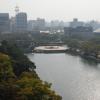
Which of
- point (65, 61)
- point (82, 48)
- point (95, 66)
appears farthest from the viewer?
point (82, 48)

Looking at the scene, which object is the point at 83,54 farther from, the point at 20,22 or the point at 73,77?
the point at 20,22

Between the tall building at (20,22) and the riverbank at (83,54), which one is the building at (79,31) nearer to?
the tall building at (20,22)

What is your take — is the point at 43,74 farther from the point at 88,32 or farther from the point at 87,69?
the point at 88,32

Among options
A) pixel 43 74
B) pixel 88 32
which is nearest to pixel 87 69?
pixel 43 74

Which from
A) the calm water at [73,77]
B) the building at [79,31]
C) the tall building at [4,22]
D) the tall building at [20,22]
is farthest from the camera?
the tall building at [20,22]

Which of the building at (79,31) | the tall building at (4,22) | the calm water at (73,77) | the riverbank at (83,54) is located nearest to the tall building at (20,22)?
the tall building at (4,22)

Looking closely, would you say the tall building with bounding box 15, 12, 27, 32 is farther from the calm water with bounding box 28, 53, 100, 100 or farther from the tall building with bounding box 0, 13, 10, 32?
the calm water with bounding box 28, 53, 100, 100

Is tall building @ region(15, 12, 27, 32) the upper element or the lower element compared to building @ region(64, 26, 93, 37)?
upper

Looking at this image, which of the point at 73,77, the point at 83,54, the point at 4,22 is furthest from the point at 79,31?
the point at 73,77

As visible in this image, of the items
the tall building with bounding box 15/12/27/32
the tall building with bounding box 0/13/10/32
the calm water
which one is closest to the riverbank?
the calm water
